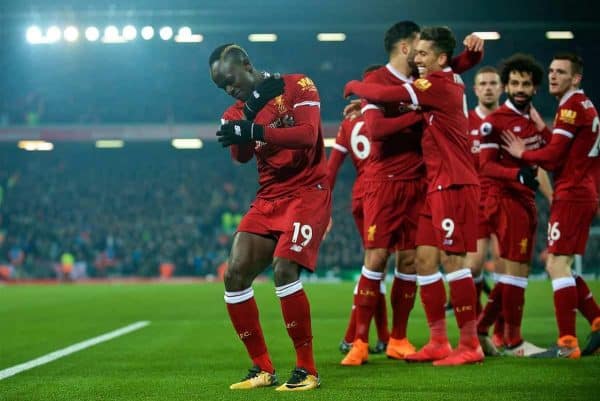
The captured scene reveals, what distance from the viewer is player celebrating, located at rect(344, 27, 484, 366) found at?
615 centimetres

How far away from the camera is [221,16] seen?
2908cm

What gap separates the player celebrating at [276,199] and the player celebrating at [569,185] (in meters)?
2.18

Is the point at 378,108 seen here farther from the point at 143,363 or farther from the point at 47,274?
the point at 47,274

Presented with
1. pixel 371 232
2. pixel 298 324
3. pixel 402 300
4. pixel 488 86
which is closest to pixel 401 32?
pixel 371 232

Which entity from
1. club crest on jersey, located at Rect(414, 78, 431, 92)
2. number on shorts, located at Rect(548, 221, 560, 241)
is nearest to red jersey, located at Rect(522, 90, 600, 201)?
number on shorts, located at Rect(548, 221, 560, 241)

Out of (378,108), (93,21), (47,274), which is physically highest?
(93,21)

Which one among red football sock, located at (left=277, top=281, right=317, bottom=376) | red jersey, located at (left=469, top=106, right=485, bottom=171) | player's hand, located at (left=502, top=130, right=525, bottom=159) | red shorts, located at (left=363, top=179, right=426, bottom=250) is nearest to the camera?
red football sock, located at (left=277, top=281, right=317, bottom=376)

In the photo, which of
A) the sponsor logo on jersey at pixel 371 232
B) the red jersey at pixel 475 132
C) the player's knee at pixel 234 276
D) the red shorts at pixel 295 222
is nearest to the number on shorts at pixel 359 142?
the sponsor logo on jersey at pixel 371 232

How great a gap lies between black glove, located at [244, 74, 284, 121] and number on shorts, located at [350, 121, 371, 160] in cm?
244

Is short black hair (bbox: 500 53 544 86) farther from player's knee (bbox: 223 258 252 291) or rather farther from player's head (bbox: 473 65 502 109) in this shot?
player's knee (bbox: 223 258 252 291)

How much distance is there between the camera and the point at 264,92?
5277mm

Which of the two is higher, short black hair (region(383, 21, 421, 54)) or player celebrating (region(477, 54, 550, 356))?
short black hair (region(383, 21, 421, 54))

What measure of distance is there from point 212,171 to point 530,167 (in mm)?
31119

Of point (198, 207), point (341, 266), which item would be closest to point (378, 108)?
point (341, 266)
